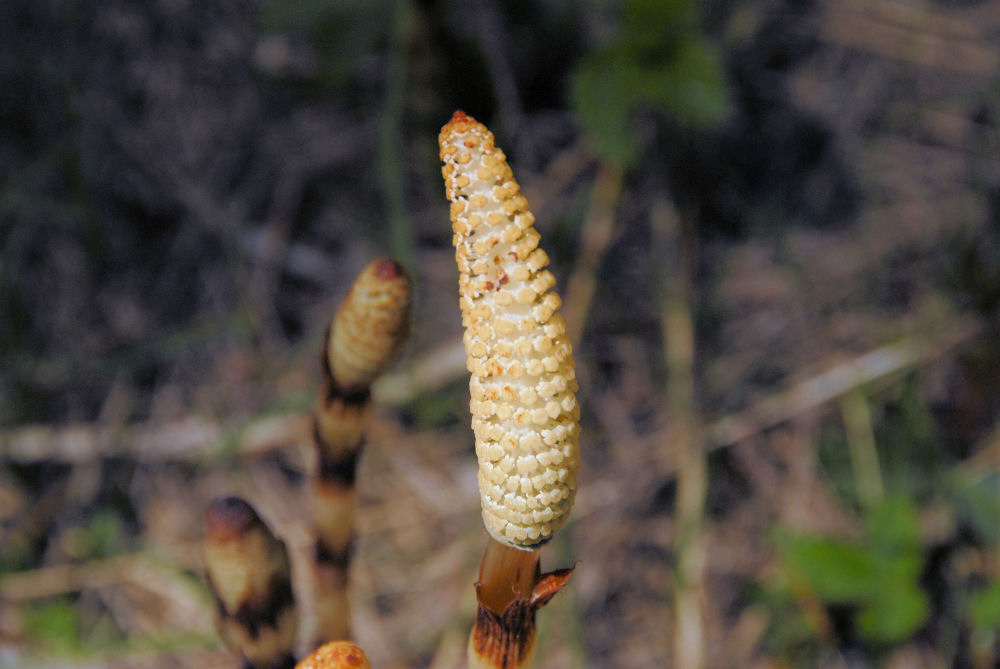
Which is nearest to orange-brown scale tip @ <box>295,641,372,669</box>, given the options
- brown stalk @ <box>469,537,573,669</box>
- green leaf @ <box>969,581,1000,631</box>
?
brown stalk @ <box>469,537,573,669</box>

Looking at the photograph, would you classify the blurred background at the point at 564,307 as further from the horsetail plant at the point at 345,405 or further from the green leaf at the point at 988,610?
the horsetail plant at the point at 345,405

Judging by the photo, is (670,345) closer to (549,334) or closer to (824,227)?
(824,227)

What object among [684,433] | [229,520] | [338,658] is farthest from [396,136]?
[338,658]

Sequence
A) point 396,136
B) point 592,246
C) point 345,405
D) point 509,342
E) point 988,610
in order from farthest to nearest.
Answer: point 592,246 → point 396,136 → point 988,610 → point 345,405 → point 509,342

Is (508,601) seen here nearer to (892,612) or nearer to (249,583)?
(249,583)

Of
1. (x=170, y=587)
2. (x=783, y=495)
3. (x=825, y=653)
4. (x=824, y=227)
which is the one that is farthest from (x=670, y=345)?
(x=170, y=587)

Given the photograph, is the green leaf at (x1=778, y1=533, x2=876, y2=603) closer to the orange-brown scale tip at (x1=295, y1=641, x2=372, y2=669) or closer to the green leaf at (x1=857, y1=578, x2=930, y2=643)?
the green leaf at (x1=857, y1=578, x2=930, y2=643)
